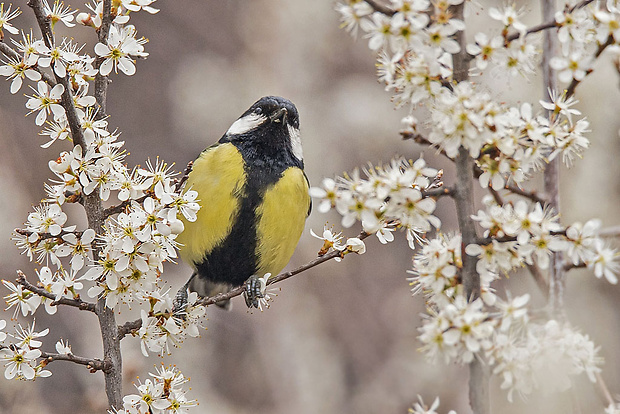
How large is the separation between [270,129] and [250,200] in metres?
0.24

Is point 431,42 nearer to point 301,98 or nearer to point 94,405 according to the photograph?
point 94,405

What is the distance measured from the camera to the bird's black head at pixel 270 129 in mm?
2068

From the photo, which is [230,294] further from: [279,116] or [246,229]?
[279,116]

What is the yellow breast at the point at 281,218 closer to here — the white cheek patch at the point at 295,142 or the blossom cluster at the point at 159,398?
the white cheek patch at the point at 295,142

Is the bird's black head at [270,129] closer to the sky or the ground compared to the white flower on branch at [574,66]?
closer to the sky

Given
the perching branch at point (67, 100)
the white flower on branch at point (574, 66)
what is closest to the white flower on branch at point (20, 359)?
the perching branch at point (67, 100)

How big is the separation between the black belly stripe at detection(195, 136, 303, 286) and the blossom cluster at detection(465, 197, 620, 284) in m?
1.01

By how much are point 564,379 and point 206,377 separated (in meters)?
2.92

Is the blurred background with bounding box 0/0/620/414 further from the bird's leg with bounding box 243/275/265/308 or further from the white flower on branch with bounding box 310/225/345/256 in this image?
the white flower on branch with bounding box 310/225/345/256

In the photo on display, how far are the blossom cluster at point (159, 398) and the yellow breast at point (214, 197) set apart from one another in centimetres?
68

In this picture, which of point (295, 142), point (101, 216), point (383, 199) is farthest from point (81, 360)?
point (295, 142)

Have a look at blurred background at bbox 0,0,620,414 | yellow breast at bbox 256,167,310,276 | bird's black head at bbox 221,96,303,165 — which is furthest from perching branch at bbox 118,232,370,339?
blurred background at bbox 0,0,620,414

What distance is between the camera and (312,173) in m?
4.10

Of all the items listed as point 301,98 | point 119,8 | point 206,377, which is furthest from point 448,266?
point 301,98
